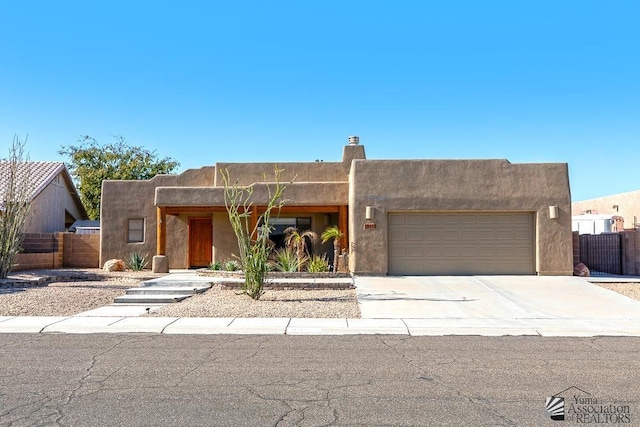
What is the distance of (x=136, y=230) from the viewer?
2220cm

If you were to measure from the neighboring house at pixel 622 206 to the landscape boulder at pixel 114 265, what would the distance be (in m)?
24.5

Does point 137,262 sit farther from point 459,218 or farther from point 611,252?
point 611,252

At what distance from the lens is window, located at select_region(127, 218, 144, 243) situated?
72.7 feet

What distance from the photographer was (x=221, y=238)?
2139 cm

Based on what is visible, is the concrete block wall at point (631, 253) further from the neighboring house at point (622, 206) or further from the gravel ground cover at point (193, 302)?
the neighboring house at point (622, 206)

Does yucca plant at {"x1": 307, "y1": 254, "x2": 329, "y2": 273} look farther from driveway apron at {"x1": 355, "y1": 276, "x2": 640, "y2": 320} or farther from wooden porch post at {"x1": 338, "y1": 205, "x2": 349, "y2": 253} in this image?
wooden porch post at {"x1": 338, "y1": 205, "x2": 349, "y2": 253}

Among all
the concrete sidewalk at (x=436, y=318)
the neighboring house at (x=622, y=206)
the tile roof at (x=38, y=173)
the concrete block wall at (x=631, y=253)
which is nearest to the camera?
the concrete sidewalk at (x=436, y=318)

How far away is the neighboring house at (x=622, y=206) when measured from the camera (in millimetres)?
30969

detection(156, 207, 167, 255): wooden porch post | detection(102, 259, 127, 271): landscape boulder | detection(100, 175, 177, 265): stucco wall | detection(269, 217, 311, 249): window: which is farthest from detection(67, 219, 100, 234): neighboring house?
detection(269, 217, 311, 249): window

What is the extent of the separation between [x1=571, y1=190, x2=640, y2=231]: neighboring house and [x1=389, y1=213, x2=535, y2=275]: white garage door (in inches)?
575

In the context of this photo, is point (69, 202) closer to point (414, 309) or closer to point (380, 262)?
point (380, 262)

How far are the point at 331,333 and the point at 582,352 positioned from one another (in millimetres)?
3820

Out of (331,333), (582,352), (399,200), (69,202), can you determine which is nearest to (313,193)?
(399,200)

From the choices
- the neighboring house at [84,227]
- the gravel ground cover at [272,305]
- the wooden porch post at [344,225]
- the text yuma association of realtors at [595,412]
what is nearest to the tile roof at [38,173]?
the neighboring house at [84,227]
